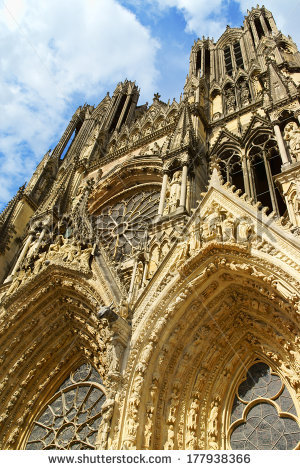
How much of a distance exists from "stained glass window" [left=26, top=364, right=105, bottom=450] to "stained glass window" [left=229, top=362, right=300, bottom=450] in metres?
2.72

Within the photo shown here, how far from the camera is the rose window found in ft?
39.7

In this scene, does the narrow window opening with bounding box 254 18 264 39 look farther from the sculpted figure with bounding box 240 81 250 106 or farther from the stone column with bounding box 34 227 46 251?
the stone column with bounding box 34 227 46 251

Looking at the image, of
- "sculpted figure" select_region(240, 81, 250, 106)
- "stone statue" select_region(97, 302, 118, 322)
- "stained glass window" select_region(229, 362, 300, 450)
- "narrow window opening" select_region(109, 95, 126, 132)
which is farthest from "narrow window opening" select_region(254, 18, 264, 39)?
"stone statue" select_region(97, 302, 118, 322)

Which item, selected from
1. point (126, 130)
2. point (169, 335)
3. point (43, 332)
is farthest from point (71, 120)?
point (169, 335)

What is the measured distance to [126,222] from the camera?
42.8ft

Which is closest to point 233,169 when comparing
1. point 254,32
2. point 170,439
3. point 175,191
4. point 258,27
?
point 175,191

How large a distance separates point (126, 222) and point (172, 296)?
6092 millimetres

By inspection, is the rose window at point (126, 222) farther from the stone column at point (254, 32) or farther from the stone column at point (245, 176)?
the stone column at point (254, 32)

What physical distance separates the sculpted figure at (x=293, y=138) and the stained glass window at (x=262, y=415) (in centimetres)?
420

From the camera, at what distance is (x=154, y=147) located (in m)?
14.4

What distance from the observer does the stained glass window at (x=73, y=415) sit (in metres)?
8.02

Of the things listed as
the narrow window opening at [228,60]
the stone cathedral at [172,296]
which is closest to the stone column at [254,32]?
the narrow window opening at [228,60]

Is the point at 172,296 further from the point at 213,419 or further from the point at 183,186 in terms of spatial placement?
the point at 183,186

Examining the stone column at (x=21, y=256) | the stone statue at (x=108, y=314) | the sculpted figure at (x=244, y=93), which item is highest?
the sculpted figure at (x=244, y=93)
